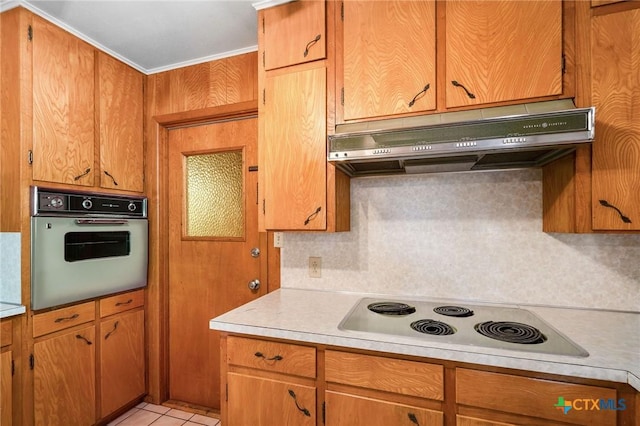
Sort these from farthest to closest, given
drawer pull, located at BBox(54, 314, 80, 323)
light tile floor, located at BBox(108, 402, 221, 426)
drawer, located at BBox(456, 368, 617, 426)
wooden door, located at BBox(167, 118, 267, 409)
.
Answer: wooden door, located at BBox(167, 118, 267, 409) < light tile floor, located at BBox(108, 402, 221, 426) < drawer pull, located at BBox(54, 314, 80, 323) < drawer, located at BBox(456, 368, 617, 426)

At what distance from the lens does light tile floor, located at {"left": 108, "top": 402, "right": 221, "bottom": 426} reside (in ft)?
6.86

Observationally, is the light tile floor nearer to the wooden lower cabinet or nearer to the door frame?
the door frame

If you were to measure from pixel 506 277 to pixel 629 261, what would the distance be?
1.68 feet

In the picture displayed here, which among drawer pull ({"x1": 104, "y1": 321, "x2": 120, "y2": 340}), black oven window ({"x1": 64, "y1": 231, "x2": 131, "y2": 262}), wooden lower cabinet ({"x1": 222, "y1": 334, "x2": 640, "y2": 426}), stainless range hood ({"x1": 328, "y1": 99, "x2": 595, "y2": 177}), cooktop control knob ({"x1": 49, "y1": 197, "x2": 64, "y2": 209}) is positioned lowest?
drawer pull ({"x1": 104, "y1": 321, "x2": 120, "y2": 340})

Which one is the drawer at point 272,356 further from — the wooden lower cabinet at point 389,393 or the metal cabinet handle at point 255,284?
A: the metal cabinet handle at point 255,284

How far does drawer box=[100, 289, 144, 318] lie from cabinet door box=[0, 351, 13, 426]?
50 centimetres

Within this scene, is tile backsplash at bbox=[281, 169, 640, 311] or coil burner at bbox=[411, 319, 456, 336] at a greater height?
tile backsplash at bbox=[281, 169, 640, 311]

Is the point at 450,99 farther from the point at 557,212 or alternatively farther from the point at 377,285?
the point at 377,285

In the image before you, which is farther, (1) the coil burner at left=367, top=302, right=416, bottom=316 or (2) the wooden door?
(2) the wooden door

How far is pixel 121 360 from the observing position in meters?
2.13

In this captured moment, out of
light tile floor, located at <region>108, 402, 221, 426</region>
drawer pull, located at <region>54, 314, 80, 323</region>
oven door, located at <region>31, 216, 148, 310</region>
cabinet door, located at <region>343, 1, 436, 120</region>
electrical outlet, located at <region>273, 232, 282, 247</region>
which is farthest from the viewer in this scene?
light tile floor, located at <region>108, 402, 221, 426</region>

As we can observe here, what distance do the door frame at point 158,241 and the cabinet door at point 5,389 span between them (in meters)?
0.83

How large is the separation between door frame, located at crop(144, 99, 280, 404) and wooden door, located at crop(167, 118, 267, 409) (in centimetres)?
4

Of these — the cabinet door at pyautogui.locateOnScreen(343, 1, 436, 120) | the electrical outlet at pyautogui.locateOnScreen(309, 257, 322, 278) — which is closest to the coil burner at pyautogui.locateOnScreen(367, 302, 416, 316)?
the electrical outlet at pyautogui.locateOnScreen(309, 257, 322, 278)
